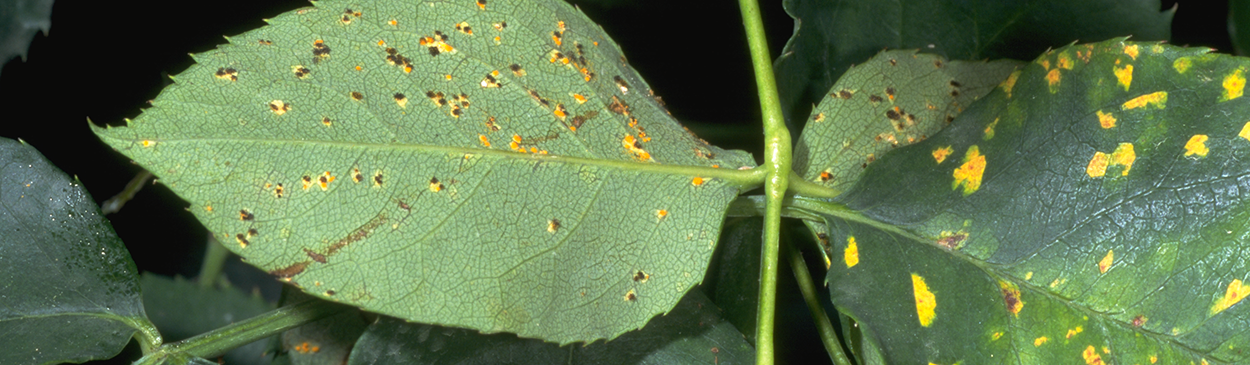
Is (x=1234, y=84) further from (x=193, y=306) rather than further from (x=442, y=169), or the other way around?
(x=193, y=306)

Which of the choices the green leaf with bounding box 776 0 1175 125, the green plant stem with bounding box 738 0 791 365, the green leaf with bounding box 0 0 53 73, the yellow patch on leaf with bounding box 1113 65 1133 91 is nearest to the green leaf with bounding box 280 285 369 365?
the green leaf with bounding box 0 0 53 73

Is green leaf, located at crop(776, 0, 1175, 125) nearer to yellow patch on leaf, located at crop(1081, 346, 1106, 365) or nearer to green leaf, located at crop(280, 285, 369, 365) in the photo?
yellow patch on leaf, located at crop(1081, 346, 1106, 365)

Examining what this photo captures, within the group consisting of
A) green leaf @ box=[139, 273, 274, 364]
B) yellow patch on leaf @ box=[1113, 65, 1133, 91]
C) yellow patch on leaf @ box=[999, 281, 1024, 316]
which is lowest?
green leaf @ box=[139, 273, 274, 364]

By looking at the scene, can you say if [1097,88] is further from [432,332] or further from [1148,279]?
[432,332]

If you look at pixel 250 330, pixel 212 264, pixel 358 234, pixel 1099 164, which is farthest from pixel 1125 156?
pixel 212 264

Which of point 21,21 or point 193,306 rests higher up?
point 21,21

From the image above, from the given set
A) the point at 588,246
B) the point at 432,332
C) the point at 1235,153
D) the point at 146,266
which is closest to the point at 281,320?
the point at 432,332
